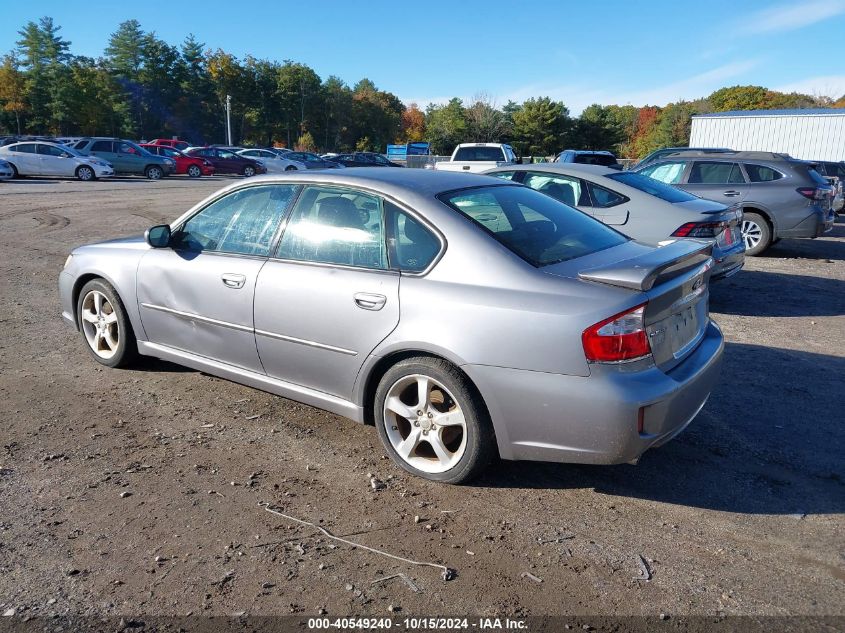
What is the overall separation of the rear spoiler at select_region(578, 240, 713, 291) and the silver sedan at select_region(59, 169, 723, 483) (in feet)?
0.05

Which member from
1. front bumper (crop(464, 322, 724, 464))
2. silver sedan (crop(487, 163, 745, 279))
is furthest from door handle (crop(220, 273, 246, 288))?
silver sedan (crop(487, 163, 745, 279))

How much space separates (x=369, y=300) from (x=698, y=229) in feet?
16.6

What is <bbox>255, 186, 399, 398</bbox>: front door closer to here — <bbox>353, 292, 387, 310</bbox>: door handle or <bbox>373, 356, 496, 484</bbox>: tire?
<bbox>353, 292, 387, 310</bbox>: door handle

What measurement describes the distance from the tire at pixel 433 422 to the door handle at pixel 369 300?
13.2 inches

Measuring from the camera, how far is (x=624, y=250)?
3912 mm

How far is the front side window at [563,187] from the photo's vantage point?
7.80 metres

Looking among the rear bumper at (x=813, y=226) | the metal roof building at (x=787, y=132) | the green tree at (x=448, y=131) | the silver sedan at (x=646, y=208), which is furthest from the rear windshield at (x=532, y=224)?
the green tree at (x=448, y=131)

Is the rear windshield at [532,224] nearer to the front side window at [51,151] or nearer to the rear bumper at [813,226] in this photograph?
the rear bumper at [813,226]

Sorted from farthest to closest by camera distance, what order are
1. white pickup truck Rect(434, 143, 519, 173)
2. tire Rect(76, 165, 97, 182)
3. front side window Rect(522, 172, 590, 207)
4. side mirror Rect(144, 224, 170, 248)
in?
tire Rect(76, 165, 97, 182) < white pickup truck Rect(434, 143, 519, 173) < front side window Rect(522, 172, 590, 207) < side mirror Rect(144, 224, 170, 248)

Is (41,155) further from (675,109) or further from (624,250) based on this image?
(675,109)

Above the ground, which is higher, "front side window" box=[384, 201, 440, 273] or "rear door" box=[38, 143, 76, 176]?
"rear door" box=[38, 143, 76, 176]

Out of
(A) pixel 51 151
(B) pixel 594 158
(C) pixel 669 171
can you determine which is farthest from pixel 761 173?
(A) pixel 51 151

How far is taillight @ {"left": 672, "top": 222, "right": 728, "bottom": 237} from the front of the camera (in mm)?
7309

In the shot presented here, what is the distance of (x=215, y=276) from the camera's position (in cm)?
435
